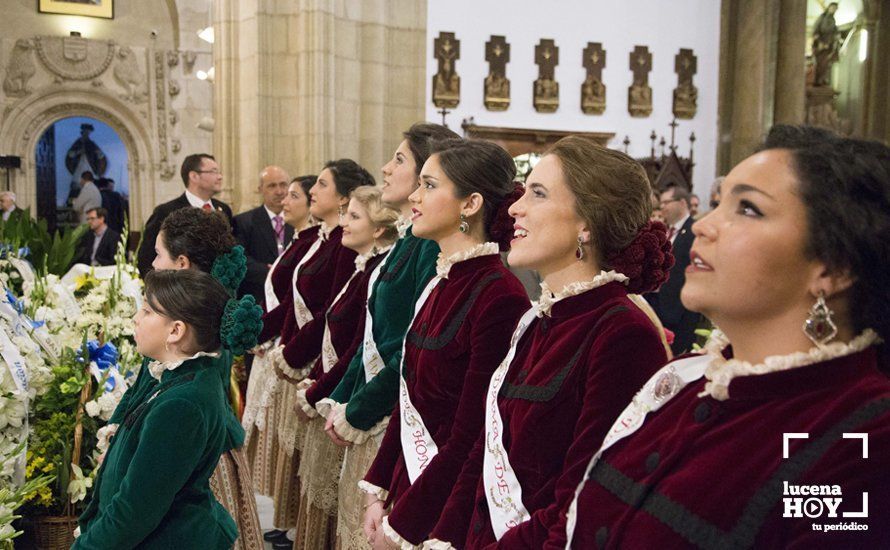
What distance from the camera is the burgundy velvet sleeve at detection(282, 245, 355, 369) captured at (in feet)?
11.8

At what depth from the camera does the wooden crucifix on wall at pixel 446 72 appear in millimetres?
9086

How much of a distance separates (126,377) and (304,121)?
4.58 meters

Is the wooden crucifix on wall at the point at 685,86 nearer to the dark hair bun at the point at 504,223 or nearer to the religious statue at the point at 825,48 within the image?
the religious statue at the point at 825,48

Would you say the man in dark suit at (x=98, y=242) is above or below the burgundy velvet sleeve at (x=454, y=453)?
below

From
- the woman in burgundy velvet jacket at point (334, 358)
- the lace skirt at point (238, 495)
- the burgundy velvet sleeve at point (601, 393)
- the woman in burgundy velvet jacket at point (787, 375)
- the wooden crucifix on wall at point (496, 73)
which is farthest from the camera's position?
the wooden crucifix on wall at point (496, 73)

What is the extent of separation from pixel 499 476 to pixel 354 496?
107 cm

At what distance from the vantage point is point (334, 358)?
3.37 meters

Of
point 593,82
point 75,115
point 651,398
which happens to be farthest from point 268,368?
point 75,115

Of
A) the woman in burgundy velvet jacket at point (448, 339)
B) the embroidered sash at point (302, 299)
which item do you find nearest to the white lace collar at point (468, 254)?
the woman in burgundy velvet jacket at point (448, 339)

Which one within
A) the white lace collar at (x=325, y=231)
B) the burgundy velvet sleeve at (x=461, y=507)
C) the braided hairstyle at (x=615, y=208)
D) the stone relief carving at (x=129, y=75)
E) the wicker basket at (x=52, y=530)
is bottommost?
the wicker basket at (x=52, y=530)

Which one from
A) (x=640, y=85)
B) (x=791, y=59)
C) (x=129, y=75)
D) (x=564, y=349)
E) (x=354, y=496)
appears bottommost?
(x=354, y=496)

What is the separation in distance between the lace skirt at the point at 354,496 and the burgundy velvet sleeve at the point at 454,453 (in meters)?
0.61

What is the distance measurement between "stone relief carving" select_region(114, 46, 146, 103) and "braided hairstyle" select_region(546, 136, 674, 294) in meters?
15.1

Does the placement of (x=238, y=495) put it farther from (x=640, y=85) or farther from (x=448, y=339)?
(x=640, y=85)
